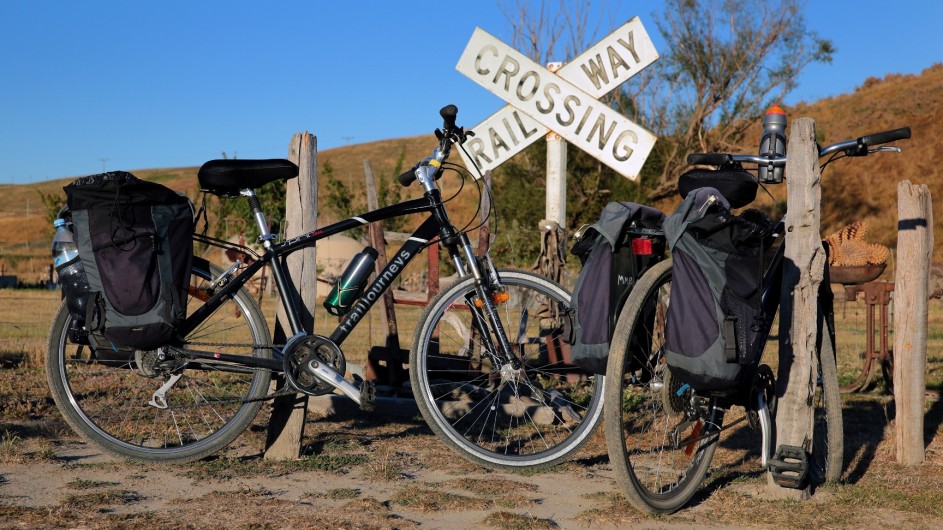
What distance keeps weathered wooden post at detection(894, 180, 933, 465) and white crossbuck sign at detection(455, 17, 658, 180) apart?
2.02 meters

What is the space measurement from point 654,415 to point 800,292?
805 mm

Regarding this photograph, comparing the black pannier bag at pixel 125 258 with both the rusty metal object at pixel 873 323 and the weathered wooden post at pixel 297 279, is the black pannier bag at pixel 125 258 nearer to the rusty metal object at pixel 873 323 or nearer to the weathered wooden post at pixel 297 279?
the weathered wooden post at pixel 297 279

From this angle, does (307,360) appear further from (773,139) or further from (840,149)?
(840,149)

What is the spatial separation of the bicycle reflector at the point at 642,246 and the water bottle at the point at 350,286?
1.39 metres

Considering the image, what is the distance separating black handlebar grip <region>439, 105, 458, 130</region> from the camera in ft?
16.0

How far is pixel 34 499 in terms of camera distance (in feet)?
13.0

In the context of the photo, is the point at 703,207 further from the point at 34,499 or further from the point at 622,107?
the point at 622,107

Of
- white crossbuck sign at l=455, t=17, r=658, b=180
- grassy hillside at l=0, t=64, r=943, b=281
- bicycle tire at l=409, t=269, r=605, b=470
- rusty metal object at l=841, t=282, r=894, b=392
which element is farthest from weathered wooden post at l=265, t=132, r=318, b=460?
grassy hillside at l=0, t=64, r=943, b=281

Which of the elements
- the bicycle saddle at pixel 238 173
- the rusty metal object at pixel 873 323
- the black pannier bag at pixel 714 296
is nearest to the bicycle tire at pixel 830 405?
the black pannier bag at pixel 714 296

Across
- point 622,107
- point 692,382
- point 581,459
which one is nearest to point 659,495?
point 692,382

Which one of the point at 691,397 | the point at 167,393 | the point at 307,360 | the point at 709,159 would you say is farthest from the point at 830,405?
the point at 167,393

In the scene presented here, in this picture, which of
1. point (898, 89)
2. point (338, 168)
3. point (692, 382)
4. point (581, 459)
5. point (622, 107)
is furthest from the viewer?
point (338, 168)

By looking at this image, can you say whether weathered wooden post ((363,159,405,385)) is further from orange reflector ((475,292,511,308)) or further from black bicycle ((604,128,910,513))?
black bicycle ((604,128,910,513))

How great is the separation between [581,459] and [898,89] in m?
53.2
